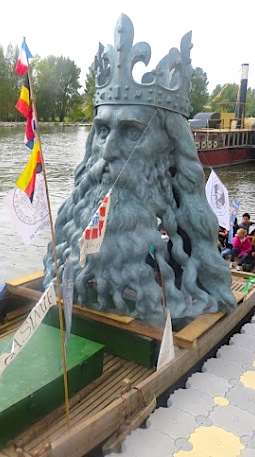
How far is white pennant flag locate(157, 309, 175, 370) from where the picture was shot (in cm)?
449

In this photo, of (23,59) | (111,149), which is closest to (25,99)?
(23,59)

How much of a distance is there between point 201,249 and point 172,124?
1598 millimetres

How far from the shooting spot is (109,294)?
5719mm

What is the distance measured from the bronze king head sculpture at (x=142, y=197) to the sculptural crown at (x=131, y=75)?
11mm

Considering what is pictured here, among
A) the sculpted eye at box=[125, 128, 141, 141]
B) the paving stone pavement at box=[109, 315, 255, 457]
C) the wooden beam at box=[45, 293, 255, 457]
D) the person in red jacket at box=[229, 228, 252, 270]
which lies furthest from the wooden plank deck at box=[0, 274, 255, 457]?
the person in red jacket at box=[229, 228, 252, 270]

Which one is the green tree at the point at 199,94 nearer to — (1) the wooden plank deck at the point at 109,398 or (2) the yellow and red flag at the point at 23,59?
(1) the wooden plank deck at the point at 109,398

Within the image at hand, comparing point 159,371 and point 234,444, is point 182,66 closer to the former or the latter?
point 159,371

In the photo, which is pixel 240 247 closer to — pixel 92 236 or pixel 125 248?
pixel 125 248

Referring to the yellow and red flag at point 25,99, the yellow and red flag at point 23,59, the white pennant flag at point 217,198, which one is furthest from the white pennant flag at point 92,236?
the white pennant flag at point 217,198

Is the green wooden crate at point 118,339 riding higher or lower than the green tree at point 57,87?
lower

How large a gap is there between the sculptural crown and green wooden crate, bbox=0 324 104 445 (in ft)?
9.13

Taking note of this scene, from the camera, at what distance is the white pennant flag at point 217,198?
26.8 feet

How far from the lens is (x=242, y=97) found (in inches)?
1522

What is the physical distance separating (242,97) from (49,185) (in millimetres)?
22359
